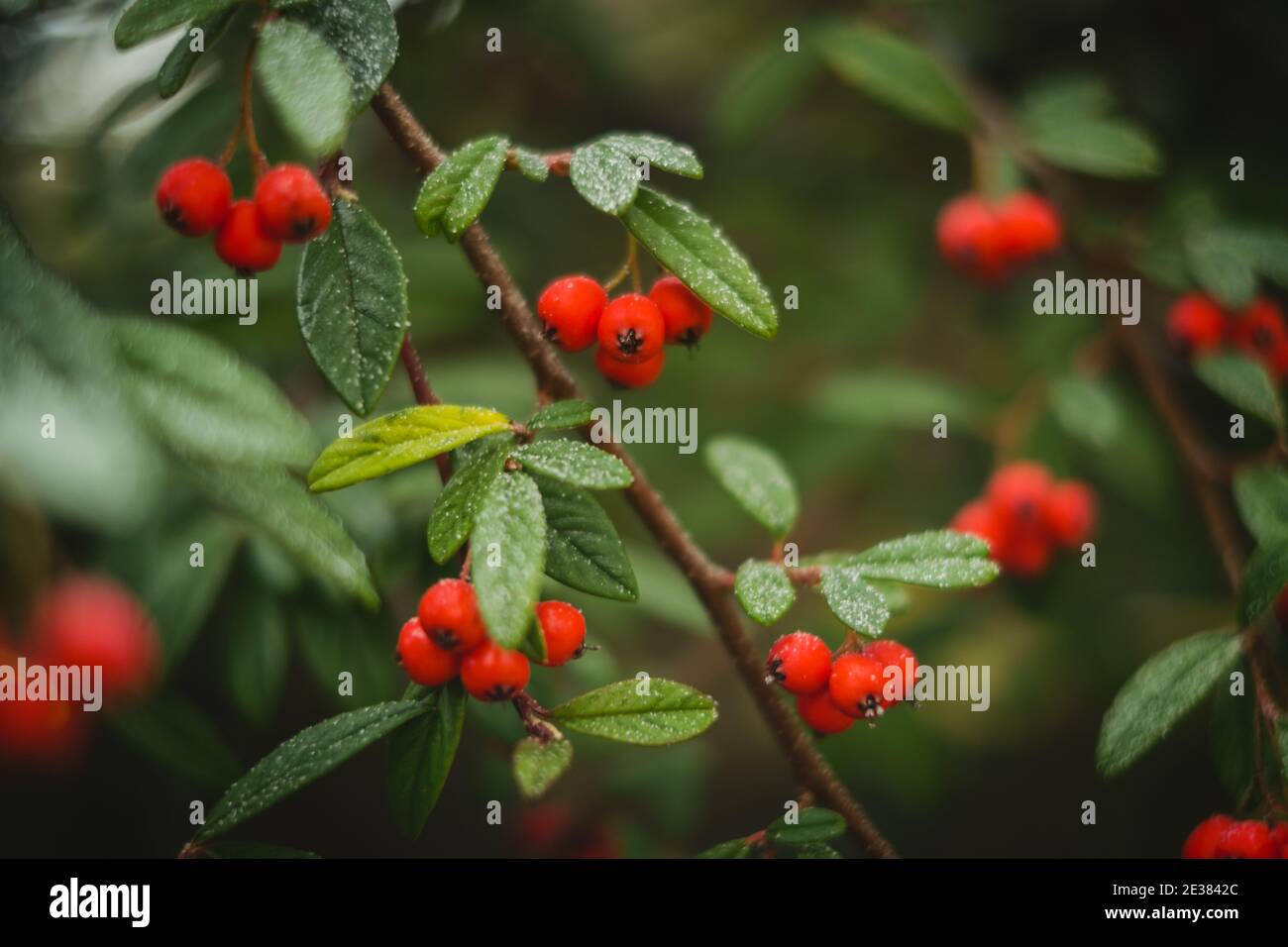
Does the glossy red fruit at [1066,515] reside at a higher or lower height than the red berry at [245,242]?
lower

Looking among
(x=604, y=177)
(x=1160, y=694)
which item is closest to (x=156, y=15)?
(x=604, y=177)

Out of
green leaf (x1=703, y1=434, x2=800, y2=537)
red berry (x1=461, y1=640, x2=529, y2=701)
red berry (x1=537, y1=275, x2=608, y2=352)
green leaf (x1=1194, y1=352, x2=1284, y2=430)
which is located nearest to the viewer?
red berry (x1=461, y1=640, x2=529, y2=701)

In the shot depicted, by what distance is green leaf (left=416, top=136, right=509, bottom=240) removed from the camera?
0.78 meters

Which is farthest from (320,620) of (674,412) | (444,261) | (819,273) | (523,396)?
(819,273)

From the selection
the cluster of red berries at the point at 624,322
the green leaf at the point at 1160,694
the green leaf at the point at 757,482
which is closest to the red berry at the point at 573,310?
the cluster of red berries at the point at 624,322

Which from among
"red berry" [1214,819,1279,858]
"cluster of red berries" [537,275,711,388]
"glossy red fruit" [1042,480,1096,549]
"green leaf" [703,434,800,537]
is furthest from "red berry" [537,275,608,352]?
"glossy red fruit" [1042,480,1096,549]

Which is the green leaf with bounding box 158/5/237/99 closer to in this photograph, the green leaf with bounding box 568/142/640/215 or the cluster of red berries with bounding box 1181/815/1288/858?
the green leaf with bounding box 568/142/640/215

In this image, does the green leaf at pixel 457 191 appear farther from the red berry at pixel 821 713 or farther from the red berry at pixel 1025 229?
the red berry at pixel 1025 229

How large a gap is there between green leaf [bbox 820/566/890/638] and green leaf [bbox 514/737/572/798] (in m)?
0.27

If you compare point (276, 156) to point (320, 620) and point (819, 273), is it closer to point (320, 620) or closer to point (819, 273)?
point (320, 620)

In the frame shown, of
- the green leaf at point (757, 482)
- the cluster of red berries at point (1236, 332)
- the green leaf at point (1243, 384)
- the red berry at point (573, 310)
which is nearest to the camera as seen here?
the red berry at point (573, 310)

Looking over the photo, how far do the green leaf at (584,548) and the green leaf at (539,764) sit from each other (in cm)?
14

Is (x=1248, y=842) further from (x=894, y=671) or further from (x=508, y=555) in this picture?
(x=508, y=555)

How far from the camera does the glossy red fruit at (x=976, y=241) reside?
160cm
